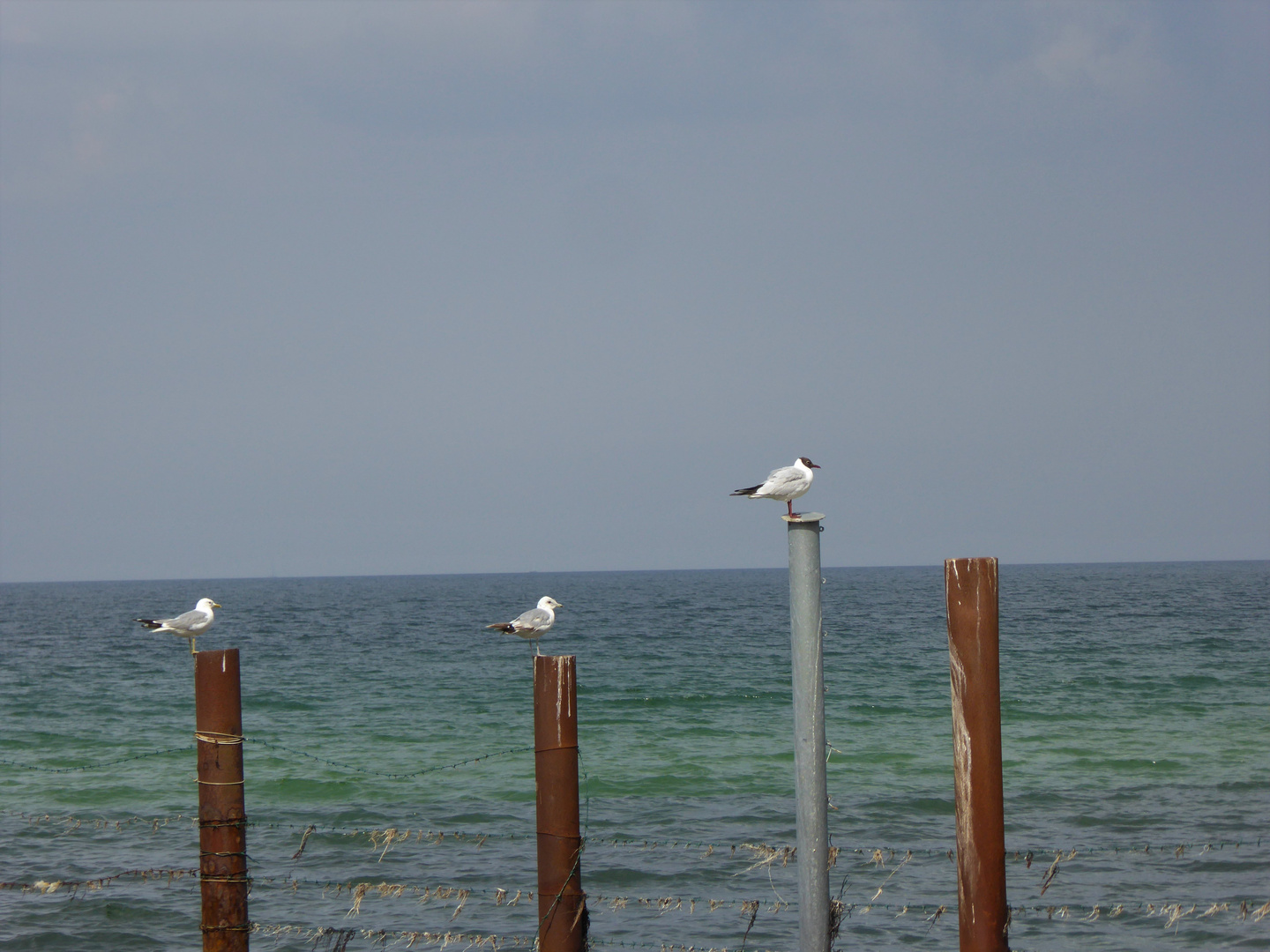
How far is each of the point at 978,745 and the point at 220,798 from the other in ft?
14.1

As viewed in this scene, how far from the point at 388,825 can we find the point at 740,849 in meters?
4.58

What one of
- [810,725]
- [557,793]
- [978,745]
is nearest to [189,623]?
[557,793]

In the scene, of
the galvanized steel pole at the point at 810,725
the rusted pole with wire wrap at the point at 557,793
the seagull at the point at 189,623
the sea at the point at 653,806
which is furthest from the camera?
the sea at the point at 653,806

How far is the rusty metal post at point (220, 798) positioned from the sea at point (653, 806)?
143 cm

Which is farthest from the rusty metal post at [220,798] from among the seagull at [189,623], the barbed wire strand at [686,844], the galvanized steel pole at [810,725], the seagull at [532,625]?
the barbed wire strand at [686,844]

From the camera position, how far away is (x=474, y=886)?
11453 mm

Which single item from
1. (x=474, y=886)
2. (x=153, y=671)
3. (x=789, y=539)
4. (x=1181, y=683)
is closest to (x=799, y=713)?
(x=789, y=539)

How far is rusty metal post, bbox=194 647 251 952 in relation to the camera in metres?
6.62

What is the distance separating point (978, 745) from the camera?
5754 millimetres

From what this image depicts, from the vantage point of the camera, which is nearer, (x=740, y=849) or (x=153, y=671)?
(x=740, y=849)

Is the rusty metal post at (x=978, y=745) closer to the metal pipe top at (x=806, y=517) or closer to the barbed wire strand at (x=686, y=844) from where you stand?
the metal pipe top at (x=806, y=517)

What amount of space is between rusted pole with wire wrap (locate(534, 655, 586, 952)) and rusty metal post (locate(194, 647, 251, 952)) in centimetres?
179

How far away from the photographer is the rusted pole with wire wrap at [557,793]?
6344 mm

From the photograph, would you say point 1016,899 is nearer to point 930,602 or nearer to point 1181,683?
point 1181,683
